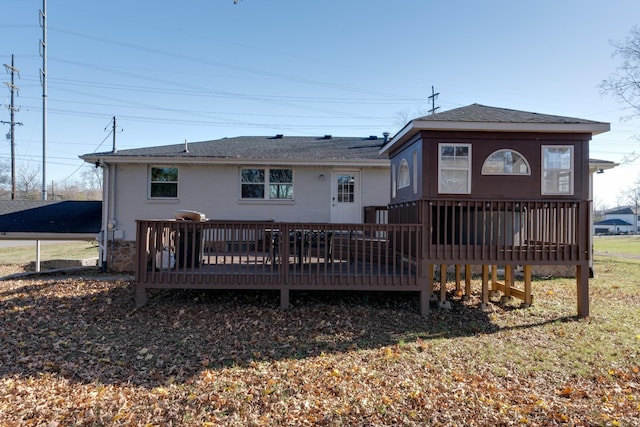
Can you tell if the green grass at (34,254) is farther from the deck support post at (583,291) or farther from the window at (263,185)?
the deck support post at (583,291)

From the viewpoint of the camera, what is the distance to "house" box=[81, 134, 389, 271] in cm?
1083

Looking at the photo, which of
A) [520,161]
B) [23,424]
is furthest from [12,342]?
[520,161]

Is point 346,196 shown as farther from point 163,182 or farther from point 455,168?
point 163,182

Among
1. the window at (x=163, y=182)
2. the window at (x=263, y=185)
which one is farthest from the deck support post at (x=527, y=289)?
the window at (x=163, y=182)

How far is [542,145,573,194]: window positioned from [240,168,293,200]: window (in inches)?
264

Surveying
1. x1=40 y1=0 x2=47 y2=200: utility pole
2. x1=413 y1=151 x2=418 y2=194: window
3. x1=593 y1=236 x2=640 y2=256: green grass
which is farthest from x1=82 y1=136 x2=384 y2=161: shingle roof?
x1=593 y1=236 x2=640 y2=256: green grass

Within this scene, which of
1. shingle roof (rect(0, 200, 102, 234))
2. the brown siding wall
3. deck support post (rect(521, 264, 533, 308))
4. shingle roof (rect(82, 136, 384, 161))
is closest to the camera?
the brown siding wall

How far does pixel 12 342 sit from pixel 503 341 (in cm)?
708

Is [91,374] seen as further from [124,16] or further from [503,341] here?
[124,16]

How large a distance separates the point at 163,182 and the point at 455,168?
27.3 feet

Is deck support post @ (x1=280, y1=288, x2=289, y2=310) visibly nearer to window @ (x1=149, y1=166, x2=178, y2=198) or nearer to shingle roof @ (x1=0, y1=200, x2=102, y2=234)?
window @ (x1=149, y1=166, x2=178, y2=198)

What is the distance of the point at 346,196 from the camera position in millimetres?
11508

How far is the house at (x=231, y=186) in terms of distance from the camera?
10.8 metres

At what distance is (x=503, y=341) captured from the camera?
558 centimetres
